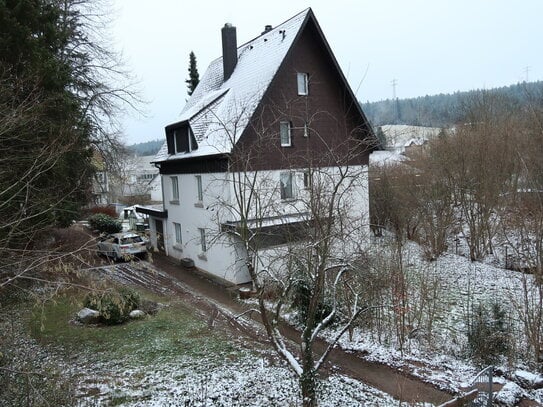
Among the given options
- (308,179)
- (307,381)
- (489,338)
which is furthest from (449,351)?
(308,179)

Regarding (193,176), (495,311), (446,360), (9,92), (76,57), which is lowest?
(446,360)

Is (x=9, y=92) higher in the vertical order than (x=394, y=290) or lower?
higher

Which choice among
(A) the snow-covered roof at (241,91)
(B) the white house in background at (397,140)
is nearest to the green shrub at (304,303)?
(B) the white house in background at (397,140)

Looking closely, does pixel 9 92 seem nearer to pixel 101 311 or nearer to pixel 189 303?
pixel 101 311

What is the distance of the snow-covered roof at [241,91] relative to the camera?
19.4 meters

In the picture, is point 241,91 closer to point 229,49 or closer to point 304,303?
point 229,49

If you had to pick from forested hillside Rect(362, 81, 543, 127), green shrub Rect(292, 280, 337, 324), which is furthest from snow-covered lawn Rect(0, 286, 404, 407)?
forested hillside Rect(362, 81, 543, 127)

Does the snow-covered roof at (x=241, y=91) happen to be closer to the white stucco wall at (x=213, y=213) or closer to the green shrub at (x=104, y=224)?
the white stucco wall at (x=213, y=213)

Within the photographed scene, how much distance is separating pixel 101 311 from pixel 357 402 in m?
8.73

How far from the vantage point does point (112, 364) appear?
11.2 meters

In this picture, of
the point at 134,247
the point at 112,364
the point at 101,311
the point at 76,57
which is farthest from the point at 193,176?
the point at 112,364

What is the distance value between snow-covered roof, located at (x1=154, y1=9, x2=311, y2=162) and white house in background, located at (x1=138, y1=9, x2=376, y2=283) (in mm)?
66

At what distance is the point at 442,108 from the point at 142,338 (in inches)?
3070

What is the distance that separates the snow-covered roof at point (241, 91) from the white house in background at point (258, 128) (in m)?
0.07
